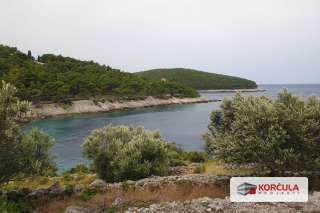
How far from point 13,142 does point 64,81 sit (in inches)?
4441

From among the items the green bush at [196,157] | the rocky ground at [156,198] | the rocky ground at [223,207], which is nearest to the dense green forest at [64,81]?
the green bush at [196,157]

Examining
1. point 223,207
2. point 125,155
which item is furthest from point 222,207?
point 125,155

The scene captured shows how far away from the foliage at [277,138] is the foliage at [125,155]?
5.13m

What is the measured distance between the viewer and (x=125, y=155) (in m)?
25.8

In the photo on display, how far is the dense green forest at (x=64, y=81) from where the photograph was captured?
371 feet

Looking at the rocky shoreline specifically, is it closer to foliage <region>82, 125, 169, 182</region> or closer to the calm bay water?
foliage <region>82, 125, 169, 182</region>

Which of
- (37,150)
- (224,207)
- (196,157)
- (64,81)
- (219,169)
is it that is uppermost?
(64,81)

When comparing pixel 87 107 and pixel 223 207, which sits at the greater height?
pixel 223 207

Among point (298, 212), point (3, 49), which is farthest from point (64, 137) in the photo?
point (3, 49)

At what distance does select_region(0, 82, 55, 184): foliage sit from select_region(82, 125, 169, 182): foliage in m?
5.73

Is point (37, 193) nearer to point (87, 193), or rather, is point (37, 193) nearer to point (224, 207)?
point (87, 193)

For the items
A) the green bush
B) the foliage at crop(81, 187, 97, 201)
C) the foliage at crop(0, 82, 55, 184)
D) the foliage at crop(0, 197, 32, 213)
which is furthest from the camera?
the green bush

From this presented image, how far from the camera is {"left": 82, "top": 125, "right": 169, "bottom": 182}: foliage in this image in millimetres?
25312

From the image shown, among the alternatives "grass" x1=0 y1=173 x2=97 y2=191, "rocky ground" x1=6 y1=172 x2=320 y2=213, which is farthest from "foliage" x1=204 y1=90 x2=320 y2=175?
"grass" x1=0 y1=173 x2=97 y2=191
